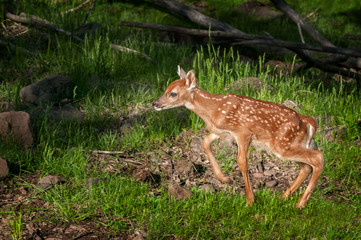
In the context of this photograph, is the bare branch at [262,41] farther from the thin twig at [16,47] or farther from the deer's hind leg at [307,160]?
the deer's hind leg at [307,160]

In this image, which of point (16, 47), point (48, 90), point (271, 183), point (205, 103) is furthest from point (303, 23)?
point (205, 103)

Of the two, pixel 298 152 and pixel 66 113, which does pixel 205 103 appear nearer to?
pixel 298 152

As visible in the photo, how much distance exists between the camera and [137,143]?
Answer: 6535mm

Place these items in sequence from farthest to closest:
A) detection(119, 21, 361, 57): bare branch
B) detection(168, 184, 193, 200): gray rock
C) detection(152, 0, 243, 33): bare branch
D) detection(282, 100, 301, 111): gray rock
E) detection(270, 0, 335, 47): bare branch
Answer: detection(270, 0, 335, 47): bare branch
detection(152, 0, 243, 33): bare branch
detection(119, 21, 361, 57): bare branch
detection(282, 100, 301, 111): gray rock
detection(168, 184, 193, 200): gray rock

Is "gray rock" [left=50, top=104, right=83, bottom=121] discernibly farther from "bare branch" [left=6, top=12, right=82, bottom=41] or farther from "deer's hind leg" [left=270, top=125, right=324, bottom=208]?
"deer's hind leg" [left=270, top=125, right=324, bottom=208]

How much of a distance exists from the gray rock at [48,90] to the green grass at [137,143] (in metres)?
0.15

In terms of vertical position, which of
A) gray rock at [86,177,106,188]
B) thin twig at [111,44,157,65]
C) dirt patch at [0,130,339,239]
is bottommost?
dirt patch at [0,130,339,239]

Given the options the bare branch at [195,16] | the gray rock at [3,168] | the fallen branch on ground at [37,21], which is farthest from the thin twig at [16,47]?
the gray rock at [3,168]

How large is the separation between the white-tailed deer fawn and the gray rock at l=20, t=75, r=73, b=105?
276 cm

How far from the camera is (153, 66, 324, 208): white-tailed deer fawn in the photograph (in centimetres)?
511

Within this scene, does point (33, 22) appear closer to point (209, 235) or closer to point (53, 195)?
point (53, 195)

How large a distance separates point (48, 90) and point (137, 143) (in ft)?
6.39

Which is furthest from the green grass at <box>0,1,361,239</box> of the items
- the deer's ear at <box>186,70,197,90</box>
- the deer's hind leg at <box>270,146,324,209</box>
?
the deer's ear at <box>186,70,197,90</box>

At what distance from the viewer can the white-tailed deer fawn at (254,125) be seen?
511 cm
